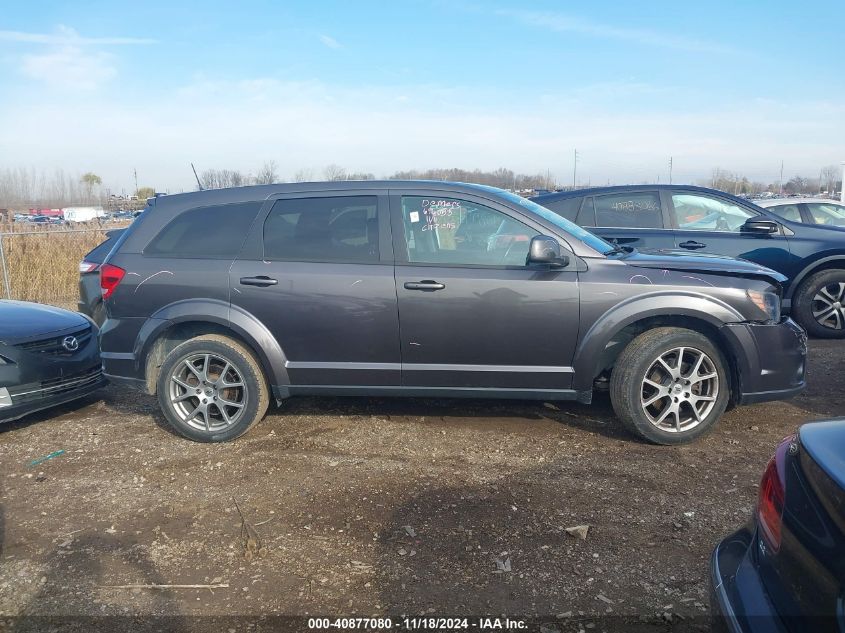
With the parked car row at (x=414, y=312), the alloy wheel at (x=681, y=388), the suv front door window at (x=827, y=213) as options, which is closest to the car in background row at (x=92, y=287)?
the parked car row at (x=414, y=312)

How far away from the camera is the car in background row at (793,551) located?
64.5 inches

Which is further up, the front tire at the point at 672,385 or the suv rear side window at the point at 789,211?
the suv rear side window at the point at 789,211

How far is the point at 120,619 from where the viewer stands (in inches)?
108

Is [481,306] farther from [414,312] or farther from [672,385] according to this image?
[672,385]

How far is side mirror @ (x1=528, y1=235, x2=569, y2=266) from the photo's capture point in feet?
13.9

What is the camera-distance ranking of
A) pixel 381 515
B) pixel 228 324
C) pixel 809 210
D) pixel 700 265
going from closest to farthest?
pixel 381 515 < pixel 700 265 < pixel 228 324 < pixel 809 210

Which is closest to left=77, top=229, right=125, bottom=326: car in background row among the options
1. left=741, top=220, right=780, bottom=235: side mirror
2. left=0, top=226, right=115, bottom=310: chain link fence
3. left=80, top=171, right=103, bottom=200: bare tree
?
left=0, top=226, right=115, bottom=310: chain link fence

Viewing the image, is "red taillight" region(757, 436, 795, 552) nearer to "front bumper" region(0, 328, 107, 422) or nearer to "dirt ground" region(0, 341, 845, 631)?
"dirt ground" region(0, 341, 845, 631)

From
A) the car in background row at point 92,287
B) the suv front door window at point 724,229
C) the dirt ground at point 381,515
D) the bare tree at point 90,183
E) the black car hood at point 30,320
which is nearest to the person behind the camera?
the dirt ground at point 381,515

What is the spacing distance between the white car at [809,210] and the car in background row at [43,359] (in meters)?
8.69

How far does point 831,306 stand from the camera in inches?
292

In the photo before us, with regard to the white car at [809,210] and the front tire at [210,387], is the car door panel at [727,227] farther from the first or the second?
the front tire at [210,387]

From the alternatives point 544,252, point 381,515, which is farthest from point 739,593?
point 544,252

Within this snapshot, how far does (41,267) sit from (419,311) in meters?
11.1
